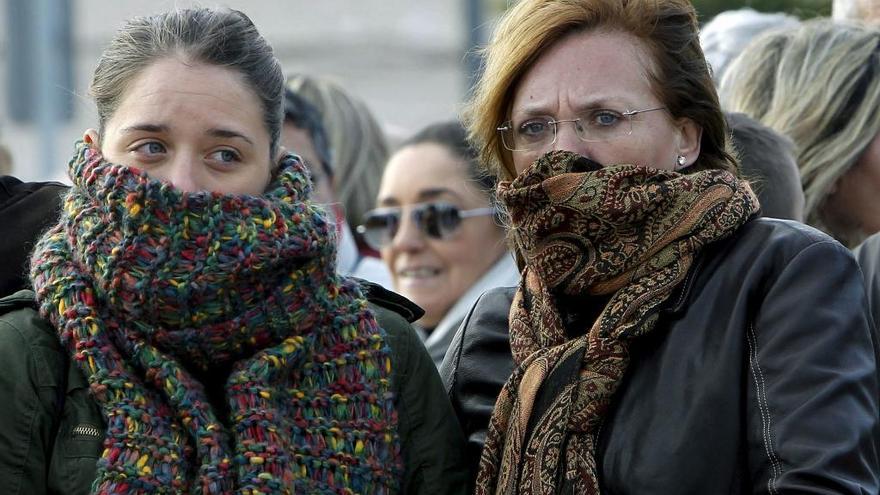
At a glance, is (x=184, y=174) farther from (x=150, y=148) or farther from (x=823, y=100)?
(x=823, y=100)

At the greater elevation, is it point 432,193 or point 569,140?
point 569,140

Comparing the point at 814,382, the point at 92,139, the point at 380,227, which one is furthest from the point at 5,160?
the point at 814,382

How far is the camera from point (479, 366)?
3574 mm

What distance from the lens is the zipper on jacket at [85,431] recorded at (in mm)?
2973

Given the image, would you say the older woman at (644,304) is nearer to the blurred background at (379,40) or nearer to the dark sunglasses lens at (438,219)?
Answer: the dark sunglasses lens at (438,219)

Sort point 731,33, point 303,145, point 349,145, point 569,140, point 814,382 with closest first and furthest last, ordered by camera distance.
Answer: point 814,382 < point 569,140 < point 303,145 < point 731,33 < point 349,145

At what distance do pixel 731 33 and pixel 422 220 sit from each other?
5.16ft

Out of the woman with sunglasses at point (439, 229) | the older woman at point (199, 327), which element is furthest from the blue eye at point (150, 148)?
the woman with sunglasses at point (439, 229)

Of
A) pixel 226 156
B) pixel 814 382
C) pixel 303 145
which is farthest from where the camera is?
pixel 303 145

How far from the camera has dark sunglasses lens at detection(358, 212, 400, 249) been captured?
Result: 596cm

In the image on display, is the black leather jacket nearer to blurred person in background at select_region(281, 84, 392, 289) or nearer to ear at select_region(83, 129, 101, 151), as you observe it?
ear at select_region(83, 129, 101, 151)

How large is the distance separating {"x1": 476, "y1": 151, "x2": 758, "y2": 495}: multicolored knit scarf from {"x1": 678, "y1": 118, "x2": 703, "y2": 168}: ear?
229mm

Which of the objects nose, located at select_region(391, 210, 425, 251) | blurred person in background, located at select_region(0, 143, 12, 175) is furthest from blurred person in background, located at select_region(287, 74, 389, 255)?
blurred person in background, located at select_region(0, 143, 12, 175)

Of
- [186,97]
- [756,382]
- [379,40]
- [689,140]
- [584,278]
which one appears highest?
[186,97]
